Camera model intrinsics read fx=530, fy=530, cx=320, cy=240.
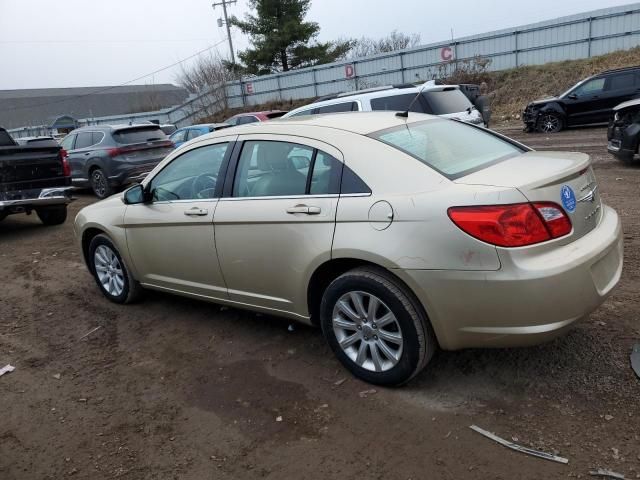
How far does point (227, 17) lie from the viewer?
4006 centimetres

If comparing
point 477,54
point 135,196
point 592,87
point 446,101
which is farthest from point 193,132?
point 477,54

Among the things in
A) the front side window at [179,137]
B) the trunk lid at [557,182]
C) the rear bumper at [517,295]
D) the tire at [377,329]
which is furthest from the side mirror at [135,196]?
the front side window at [179,137]

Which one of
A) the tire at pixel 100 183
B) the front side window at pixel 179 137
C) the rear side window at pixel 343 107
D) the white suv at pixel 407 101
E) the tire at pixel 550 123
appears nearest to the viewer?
the white suv at pixel 407 101

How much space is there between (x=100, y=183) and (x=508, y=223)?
37.0 feet

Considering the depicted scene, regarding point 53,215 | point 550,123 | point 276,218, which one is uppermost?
point 276,218

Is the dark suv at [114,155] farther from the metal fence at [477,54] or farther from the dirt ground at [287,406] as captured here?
the metal fence at [477,54]

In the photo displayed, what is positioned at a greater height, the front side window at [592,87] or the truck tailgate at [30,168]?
the truck tailgate at [30,168]

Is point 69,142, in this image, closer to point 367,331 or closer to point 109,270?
point 109,270

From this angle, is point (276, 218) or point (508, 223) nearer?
point (508, 223)

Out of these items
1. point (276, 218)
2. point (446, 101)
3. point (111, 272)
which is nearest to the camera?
point (276, 218)

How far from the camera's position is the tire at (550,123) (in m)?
15.8

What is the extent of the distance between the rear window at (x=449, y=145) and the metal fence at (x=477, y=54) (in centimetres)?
2226

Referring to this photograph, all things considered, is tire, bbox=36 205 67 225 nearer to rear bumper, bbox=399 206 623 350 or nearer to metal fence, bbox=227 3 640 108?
rear bumper, bbox=399 206 623 350

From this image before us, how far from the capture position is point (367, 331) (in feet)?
10.4
